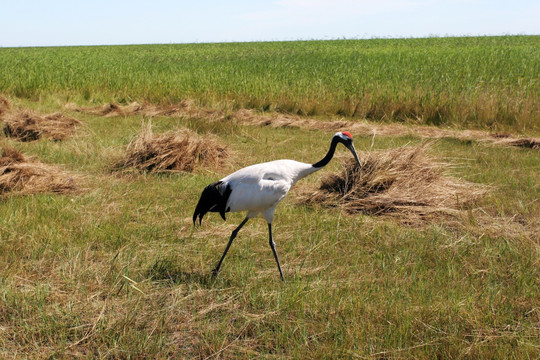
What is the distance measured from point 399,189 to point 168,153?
11.3ft

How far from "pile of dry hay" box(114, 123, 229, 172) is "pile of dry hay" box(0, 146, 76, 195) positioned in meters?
1.14

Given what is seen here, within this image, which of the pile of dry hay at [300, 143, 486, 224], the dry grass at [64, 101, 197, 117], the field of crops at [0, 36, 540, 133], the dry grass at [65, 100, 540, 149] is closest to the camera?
the pile of dry hay at [300, 143, 486, 224]

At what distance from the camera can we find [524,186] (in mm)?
7395

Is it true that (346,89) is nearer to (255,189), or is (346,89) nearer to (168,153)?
(168,153)

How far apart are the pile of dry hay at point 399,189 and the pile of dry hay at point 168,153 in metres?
2.06

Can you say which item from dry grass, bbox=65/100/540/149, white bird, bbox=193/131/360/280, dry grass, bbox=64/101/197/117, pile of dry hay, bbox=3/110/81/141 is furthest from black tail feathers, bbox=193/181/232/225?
dry grass, bbox=64/101/197/117

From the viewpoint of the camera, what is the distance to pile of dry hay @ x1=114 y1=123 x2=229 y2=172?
8172 millimetres

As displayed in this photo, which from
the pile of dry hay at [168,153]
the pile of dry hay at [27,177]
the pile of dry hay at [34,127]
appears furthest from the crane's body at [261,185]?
the pile of dry hay at [34,127]

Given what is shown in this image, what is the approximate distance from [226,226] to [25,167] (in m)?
2.99

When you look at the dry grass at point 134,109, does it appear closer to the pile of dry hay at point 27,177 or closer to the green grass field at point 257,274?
the green grass field at point 257,274

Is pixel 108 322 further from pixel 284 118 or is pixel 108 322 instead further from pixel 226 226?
pixel 284 118

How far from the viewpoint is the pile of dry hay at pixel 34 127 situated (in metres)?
10.4

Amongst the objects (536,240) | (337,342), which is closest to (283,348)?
(337,342)

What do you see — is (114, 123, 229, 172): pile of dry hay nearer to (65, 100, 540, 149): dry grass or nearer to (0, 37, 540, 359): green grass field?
(0, 37, 540, 359): green grass field
